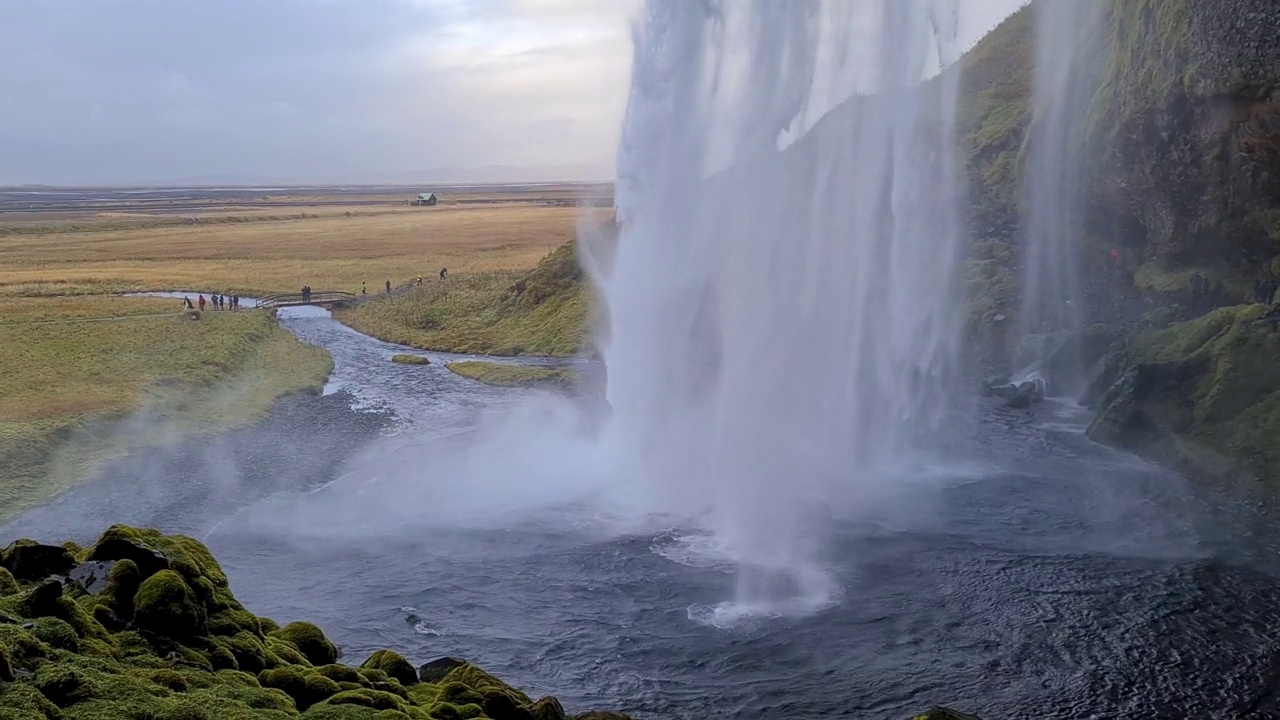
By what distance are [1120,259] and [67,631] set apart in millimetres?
55488

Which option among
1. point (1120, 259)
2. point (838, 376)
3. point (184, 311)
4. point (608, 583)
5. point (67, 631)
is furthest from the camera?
point (184, 311)

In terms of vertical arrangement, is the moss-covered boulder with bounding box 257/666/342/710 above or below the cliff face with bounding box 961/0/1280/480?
below

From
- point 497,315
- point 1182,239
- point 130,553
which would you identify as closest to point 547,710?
point 130,553

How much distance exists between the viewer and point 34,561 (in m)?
16.6

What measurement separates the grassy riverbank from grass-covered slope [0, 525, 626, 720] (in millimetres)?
18048

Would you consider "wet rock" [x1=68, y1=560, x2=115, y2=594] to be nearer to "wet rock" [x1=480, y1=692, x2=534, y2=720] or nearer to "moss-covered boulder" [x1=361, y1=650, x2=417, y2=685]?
"moss-covered boulder" [x1=361, y1=650, x2=417, y2=685]

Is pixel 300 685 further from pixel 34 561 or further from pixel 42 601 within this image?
pixel 34 561

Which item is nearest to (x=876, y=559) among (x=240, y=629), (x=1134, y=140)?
(x=240, y=629)

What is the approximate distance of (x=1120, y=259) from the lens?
5622cm

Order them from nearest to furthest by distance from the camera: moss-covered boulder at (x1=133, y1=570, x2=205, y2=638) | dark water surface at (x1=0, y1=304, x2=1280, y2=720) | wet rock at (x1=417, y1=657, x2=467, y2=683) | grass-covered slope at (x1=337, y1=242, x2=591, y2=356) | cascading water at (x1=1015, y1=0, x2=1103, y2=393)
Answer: moss-covered boulder at (x1=133, y1=570, x2=205, y2=638) → wet rock at (x1=417, y1=657, x2=467, y2=683) → dark water surface at (x1=0, y1=304, x2=1280, y2=720) → cascading water at (x1=1015, y1=0, x2=1103, y2=393) → grass-covered slope at (x1=337, y1=242, x2=591, y2=356)

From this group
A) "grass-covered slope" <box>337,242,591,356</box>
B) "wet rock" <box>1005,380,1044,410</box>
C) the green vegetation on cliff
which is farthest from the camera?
"grass-covered slope" <box>337,242,591,356</box>

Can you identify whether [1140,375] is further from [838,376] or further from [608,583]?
[608,583]

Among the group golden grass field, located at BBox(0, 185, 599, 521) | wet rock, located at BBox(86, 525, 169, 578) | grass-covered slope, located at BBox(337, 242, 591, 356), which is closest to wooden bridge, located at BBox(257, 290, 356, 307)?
grass-covered slope, located at BBox(337, 242, 591, 356)

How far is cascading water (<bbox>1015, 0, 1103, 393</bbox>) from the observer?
53.2 meters
